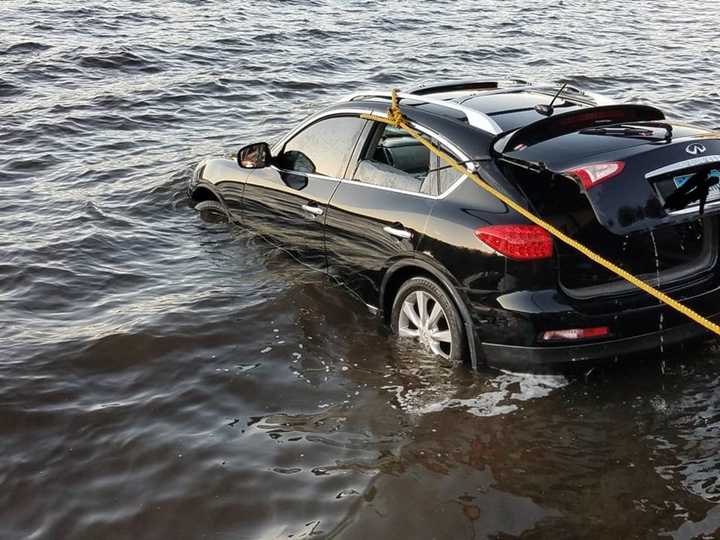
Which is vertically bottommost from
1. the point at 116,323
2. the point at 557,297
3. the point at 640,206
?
the point at 116,323

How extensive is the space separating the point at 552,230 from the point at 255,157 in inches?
125

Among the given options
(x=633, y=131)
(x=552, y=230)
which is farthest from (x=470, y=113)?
(x=552, y=230)

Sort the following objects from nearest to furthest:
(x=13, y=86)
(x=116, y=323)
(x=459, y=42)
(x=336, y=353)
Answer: (x=336, y=353), (x=116, y=323), (x=13, y=86), (x=459, y=42)

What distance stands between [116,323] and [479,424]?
2855 mm

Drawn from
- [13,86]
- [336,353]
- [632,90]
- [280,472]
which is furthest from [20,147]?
[632,90]

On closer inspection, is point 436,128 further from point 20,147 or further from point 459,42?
point 459,42

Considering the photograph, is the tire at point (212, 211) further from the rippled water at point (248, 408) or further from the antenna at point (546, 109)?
the antenna at point (546, 109)

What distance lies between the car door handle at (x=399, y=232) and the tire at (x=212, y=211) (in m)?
2.72

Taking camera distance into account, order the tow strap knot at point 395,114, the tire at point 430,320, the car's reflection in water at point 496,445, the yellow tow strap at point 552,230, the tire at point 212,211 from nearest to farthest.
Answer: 1. the car's reflection in water at point 496,445
2. the yellow tow strap at point 552,230
3. the tire at point 430,320
4. the tow strap knot at point 395,114
5. the tire at point 212,211

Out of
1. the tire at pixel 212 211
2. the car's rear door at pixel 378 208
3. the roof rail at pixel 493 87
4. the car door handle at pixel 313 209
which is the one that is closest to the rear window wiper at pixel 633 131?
the roof rail at pixel 493 87

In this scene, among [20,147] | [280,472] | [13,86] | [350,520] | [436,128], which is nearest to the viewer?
[350,520]

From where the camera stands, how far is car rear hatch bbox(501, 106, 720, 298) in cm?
415

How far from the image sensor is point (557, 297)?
420 cm

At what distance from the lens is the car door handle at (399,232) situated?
15.9ft
